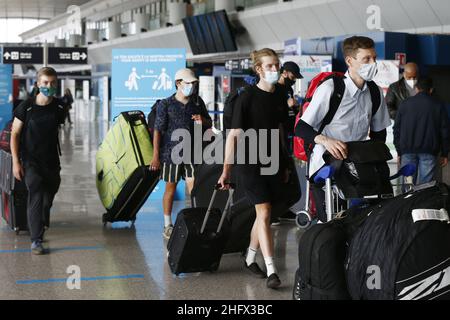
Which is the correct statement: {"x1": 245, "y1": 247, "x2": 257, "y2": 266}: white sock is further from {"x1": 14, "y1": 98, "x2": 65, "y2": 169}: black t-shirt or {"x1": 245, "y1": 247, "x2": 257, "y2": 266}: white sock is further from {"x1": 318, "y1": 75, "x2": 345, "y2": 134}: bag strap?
{"x1": 14, "y1": 98, "x2": 65, "y2": 169}: black t-shirt

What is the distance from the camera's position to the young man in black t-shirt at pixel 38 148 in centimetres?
755

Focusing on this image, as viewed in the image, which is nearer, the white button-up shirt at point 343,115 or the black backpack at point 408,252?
the black backpack at point 408,252

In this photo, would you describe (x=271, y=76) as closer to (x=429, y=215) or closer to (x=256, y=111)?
(x=256, y=111)

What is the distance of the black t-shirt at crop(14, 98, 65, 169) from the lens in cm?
765

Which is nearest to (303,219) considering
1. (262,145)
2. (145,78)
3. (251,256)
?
(251,256)

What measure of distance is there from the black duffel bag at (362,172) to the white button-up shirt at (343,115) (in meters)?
0.29

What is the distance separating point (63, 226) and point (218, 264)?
3049 millimetres

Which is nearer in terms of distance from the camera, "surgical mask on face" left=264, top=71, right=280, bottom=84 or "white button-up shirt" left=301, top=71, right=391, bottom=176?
"white button-up shirt" left=301, top=71, right=391, bottom=176

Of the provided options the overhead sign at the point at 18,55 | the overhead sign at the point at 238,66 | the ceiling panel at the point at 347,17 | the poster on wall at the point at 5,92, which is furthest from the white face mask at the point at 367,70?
the overhead sign at the point at 238,66

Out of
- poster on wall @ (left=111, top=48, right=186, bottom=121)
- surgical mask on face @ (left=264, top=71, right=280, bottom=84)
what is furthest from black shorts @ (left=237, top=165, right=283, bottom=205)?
poster on wall @ (left=111, top=48, right=186, bottom=121)

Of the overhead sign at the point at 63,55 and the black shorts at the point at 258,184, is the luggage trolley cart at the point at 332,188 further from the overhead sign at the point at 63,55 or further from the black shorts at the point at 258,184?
the overhead sign at the point at 63,55

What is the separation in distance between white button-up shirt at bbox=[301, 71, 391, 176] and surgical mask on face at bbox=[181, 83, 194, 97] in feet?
10.2

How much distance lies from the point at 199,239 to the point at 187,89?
2.21m

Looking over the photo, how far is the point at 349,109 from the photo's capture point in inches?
203
